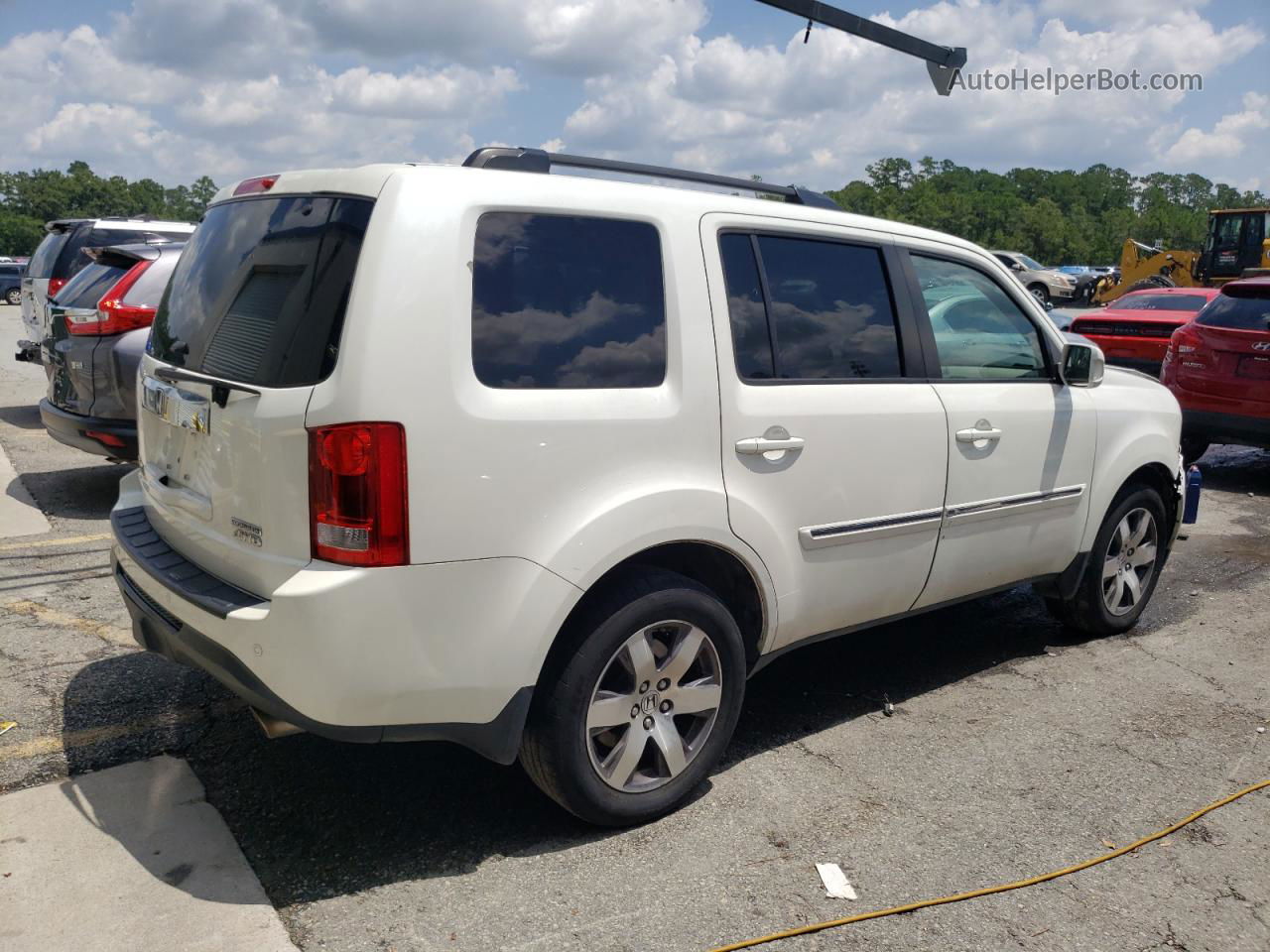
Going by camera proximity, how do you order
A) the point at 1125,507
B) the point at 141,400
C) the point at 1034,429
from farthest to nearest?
the point at 1125,507 < the point at 1034,429 < the point at 141,400

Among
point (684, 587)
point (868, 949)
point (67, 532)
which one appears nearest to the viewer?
point (868, 949)

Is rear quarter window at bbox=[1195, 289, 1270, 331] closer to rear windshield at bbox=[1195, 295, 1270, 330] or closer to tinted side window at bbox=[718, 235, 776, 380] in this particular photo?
rear windshield at bbox=[1195, 295, 1270, 330]

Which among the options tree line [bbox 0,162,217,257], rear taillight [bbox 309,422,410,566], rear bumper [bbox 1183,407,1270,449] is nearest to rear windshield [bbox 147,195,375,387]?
rear taillight [bbox 309,422,410,566]

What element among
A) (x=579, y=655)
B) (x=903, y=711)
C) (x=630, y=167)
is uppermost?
(x=630, y=167)

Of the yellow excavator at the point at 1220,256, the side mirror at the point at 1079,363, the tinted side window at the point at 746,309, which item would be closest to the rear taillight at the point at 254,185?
the tinted side window at the point at 746,309

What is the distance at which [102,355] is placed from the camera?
692cm

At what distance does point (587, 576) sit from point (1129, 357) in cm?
1144

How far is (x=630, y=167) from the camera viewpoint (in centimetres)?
383

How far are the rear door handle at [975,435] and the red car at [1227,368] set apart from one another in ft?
18.4

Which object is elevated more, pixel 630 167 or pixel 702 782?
pixel 630 167

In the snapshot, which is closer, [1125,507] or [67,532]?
[1125,507]

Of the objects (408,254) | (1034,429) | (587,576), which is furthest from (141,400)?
(1034,429)

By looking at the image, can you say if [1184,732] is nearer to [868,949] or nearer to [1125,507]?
[1125,507]

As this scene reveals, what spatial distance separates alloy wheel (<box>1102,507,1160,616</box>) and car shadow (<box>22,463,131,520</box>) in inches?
233
